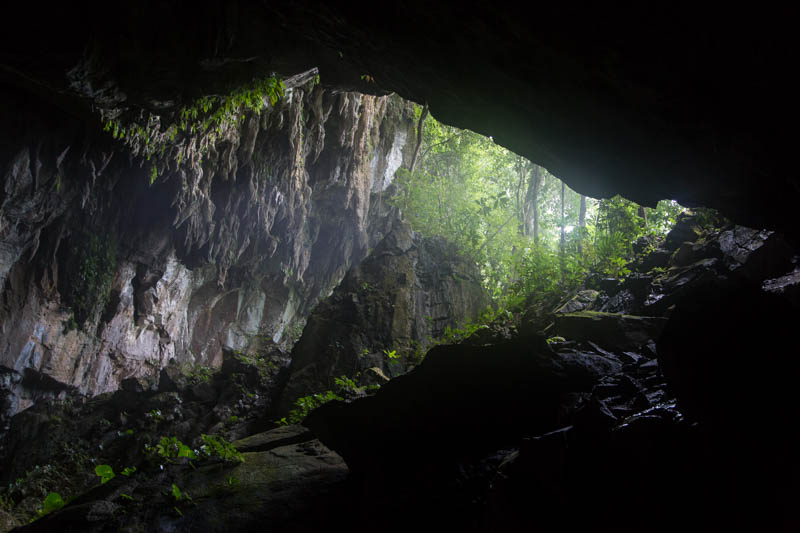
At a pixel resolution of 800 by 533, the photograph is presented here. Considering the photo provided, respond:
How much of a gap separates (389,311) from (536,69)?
836 centimetres

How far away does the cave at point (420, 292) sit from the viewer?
2.79 meters

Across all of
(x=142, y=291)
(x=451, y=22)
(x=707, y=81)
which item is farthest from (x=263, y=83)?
(x=142, y=291)

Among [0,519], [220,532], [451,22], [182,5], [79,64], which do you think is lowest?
[0,519]

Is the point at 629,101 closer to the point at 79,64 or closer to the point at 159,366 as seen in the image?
the point at 79,64

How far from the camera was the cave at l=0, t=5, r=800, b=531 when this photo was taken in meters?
2.79

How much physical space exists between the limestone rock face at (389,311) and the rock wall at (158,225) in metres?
3.92

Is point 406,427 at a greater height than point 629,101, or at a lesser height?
lesser

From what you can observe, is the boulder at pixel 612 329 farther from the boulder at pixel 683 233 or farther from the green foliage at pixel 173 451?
the green foliage at pixel 173 451

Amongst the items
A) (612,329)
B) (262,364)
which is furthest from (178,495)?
(262,364)

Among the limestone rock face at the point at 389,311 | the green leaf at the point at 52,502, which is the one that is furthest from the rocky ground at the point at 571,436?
the limestone rock face at the point at 389,311

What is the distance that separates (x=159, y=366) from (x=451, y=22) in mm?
16092

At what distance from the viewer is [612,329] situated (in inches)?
202

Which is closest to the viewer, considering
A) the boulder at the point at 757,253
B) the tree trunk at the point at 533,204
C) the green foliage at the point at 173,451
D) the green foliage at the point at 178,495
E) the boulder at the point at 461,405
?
the boulder at the point at 461,405

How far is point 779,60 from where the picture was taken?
8.07 ft
